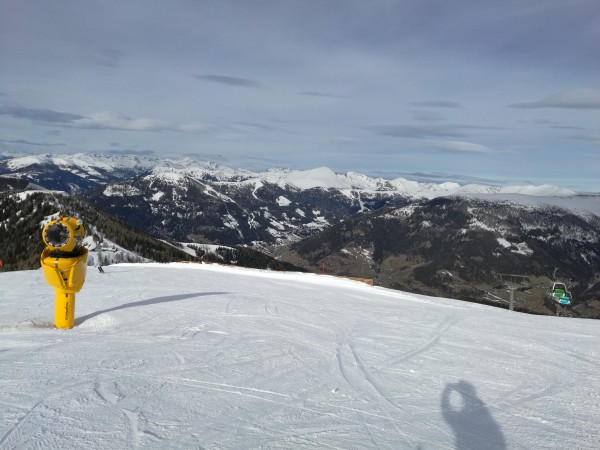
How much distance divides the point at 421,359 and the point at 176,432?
5.70 m

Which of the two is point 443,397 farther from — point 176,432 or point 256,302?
point 256,302

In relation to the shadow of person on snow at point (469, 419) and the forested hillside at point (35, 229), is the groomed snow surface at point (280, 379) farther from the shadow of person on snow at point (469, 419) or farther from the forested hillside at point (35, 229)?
the forested hillside at point (35, 229)

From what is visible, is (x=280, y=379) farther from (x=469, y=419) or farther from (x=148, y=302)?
(x=148, y=302)

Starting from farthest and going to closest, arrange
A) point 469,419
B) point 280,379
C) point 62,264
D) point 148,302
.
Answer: point 148,302
point 62,264
point 280,379
point 469,419

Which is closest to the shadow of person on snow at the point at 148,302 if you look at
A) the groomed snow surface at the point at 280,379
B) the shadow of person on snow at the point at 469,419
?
the groomed snow surface at the point at 280,379

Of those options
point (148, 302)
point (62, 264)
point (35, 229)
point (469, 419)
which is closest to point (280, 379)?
point (469, 419)

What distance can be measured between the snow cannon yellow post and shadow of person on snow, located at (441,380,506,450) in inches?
312

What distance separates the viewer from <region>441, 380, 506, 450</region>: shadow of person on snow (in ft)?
18.3

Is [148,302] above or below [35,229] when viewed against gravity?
above

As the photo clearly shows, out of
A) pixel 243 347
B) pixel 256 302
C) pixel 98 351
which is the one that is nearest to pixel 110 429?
pixel 98 351

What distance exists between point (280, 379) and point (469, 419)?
2920 millimetres

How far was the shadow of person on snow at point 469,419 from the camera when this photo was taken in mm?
5582

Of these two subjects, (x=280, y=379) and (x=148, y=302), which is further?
(x=148, y=302)

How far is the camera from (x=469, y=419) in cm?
630
